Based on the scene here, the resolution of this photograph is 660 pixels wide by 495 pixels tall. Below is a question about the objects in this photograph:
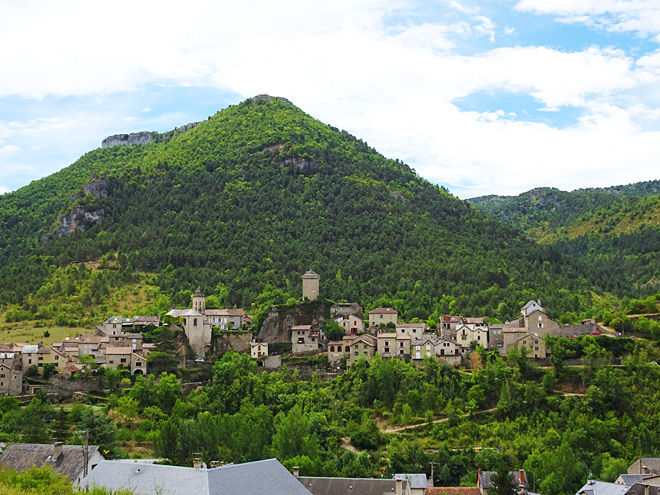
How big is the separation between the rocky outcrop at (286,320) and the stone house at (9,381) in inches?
1106

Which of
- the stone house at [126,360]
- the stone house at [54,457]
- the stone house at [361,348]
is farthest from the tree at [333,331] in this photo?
the stone house at [54,457]

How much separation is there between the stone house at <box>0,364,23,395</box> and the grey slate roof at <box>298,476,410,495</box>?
132 feet

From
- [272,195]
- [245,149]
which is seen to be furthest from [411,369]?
[245,149]

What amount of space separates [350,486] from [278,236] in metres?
99.6

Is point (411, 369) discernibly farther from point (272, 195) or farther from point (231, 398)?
point (272, 195)

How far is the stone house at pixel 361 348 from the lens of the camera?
9250cm

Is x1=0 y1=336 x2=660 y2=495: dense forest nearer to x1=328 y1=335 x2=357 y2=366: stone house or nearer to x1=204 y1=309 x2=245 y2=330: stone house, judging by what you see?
x1=328 y1=335 x2=357 y2=366: stone house

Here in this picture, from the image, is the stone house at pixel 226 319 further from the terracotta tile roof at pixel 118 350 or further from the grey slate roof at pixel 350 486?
the grey slate roof at pixel 350 486

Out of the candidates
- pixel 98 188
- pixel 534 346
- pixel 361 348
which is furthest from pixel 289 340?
pixel 98 188

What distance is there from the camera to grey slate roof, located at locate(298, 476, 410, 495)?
55.7 meters

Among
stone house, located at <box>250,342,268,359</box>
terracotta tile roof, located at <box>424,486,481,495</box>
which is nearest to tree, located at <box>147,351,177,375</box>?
stone house, located at <box>250,342,268,359</box>

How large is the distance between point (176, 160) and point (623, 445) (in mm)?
139337

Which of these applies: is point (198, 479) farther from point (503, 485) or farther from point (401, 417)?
point (401, 417)

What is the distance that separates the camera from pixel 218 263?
472 feet
